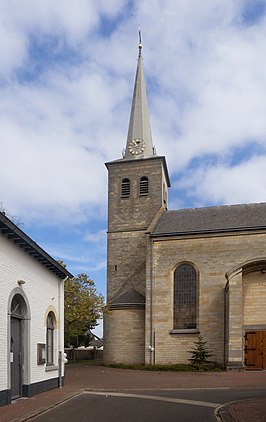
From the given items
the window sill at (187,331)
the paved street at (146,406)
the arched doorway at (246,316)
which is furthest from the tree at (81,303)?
the paved street at (146,406)

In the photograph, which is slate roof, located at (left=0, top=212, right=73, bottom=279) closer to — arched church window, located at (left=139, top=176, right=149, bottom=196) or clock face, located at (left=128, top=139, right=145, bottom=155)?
arched church window, located at (left=139, top=176, right=149, bottom=196)

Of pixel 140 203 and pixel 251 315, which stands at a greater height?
pixel 140 203

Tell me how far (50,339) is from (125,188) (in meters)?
24.8

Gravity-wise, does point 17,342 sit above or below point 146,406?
above

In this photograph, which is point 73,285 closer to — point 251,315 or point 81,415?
point 251,315

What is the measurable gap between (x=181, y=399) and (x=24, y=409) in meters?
4.87

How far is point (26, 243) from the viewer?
1402cm

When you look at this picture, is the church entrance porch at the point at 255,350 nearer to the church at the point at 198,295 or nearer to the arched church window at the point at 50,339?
the church at the point at 198,295

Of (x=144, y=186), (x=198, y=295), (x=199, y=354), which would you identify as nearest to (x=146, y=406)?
(x=199, y=354)

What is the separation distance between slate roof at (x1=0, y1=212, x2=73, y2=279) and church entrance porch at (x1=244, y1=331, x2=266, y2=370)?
1475 centimetres

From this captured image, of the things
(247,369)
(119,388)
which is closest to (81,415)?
(119,388)

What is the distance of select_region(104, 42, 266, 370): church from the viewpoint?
2867 cm

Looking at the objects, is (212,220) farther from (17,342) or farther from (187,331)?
(17,342)

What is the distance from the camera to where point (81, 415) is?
11.1 metres
